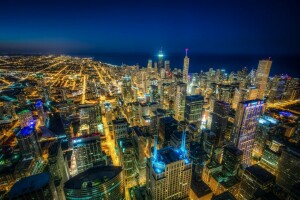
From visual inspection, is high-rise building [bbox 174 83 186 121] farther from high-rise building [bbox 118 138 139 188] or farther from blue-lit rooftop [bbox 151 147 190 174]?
blue-lit rooftop [bbox 151 147 190 174]

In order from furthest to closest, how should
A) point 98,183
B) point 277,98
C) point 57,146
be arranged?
point 277,98, point 57,146, point 98,183

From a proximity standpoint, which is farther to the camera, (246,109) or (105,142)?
(105,142)

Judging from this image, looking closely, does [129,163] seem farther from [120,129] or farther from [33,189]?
[33,189]

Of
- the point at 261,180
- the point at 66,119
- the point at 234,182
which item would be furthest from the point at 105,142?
the point at 261,180

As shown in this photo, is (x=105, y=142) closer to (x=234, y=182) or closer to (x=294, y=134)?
(x=234, y=182)

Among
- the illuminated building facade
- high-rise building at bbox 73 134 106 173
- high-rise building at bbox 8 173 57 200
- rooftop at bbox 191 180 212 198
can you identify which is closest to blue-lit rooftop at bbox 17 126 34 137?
high-rise building at bbox 73 134 106 173

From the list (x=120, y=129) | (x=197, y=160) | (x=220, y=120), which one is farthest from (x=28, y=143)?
(x=220, y=120)
